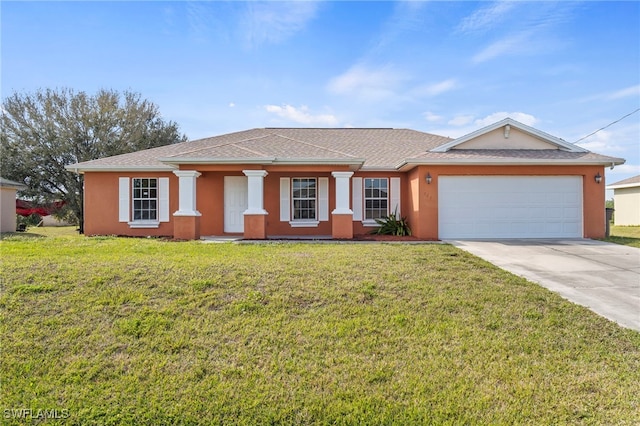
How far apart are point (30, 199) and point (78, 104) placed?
669 cm

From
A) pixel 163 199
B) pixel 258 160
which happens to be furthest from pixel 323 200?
pixel 163 199

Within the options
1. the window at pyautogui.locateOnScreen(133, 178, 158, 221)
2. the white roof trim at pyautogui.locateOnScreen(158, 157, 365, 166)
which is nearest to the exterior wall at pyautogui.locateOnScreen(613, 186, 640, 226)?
the white roof trim at pyautogui.locateOnScreen(158, 157, 365, 166)

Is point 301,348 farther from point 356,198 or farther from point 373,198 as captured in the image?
point 373,198

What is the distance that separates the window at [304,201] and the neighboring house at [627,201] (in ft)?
72.1

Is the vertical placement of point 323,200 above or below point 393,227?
above

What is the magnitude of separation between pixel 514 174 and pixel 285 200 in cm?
844

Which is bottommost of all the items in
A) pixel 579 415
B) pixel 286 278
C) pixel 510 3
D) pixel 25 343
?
pixel 579 415

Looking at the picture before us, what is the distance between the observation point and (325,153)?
40.3 ft

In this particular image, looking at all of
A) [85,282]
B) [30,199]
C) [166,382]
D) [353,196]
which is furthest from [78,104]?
[166,382]

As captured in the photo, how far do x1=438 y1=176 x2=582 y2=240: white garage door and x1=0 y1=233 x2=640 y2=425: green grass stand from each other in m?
6.20

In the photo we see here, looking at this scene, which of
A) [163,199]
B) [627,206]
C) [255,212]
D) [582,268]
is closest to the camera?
[582,268]

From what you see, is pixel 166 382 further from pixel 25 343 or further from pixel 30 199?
pixel 30 199

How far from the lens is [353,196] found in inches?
545

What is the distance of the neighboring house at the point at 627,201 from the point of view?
878 inches
